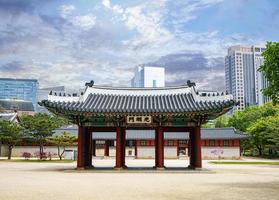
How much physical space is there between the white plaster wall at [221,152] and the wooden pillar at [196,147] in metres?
38.1

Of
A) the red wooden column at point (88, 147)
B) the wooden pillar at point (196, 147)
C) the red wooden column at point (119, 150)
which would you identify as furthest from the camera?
the red wooden column at point (88, 147)

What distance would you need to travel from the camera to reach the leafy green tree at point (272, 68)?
1978cm

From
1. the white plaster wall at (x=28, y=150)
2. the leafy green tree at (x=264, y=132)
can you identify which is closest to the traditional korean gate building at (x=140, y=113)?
the leafy green tree at (x=264, y=132)

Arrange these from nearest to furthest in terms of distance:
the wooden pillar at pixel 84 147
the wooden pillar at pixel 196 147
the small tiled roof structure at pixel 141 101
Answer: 1. the small tiled roof structure at pixel 141 101
2. the wooden pillar at pixel 84 147
3. the wooden pillar at pixel 196 147

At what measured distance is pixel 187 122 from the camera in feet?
105

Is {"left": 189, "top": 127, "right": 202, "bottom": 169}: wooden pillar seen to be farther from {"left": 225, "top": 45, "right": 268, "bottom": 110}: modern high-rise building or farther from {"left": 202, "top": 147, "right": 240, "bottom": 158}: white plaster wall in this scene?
{"left": 225, "top": 45, "right": 268, "bottom": 110}: modern high-rise building

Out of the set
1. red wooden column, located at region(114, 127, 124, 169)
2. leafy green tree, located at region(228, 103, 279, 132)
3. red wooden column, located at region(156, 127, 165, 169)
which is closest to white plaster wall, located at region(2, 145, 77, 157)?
red wooden column, located at region(114, 127, 124, 169)

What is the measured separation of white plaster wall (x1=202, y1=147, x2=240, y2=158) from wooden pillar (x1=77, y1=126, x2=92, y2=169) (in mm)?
40944

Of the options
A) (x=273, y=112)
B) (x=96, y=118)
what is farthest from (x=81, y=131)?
(x=273, y=112)

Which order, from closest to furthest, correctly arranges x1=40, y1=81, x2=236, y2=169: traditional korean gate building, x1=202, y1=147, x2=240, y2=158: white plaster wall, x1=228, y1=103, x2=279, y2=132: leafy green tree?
x1=40, y1=81, x2=236, y2=169: traditional korean gate building, x1=202, y1=147, x2=240, y2=158: white plaster wall, x1=228, y1=103, x2=279, y2=132: leafy green tree

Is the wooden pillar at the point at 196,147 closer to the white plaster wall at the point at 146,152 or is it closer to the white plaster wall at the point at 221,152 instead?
the white plaster wall at the point at 146,152

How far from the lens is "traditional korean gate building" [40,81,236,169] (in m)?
30.2

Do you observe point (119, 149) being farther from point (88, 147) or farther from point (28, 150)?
point (28, 150)

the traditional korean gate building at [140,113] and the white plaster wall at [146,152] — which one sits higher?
the traditional korean gate building at [140,113]
